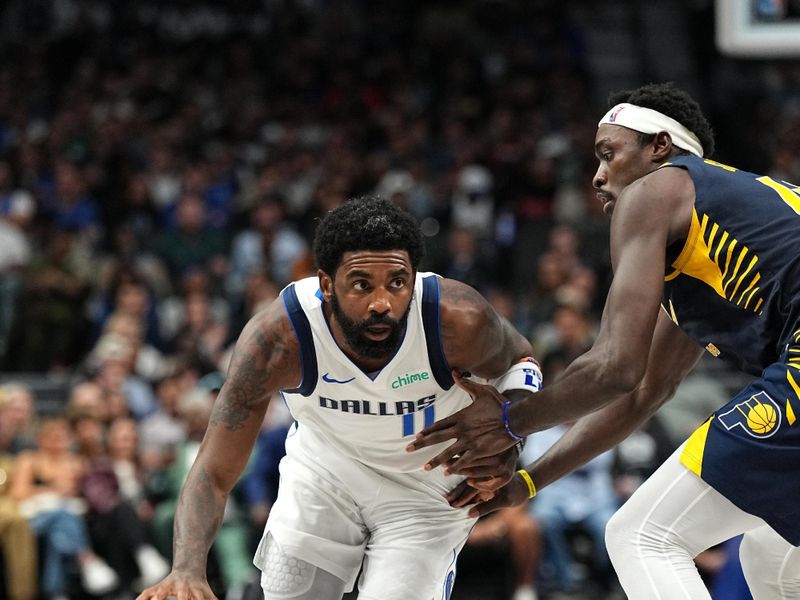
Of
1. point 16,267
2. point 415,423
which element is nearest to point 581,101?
point 16,267

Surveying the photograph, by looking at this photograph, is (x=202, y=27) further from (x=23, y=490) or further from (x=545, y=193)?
(x=23, y=490)

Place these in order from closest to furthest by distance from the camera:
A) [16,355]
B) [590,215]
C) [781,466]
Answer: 1. [781,466]
2. [16,355]
3. [590,215]

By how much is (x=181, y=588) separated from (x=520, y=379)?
144 cm

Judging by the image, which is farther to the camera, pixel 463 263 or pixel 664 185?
pixel 463 263

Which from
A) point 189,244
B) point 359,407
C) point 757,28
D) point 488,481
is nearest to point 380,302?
point 359,407

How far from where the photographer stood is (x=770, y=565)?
4070mm

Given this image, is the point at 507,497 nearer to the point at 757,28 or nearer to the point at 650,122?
the point at 650,122

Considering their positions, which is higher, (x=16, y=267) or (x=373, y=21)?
(x=373, y=21)

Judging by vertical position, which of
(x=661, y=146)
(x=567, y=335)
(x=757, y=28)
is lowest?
(x=567, y=335)

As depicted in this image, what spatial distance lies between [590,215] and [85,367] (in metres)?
4.94

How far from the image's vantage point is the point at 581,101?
15.0m

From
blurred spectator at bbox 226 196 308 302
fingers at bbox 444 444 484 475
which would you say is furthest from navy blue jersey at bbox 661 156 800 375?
blurred spectator at bbox 226 196 308 302

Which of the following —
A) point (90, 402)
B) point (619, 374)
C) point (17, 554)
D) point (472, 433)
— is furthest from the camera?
point (90, 402)

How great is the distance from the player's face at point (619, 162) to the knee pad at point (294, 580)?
1703 millimetres
